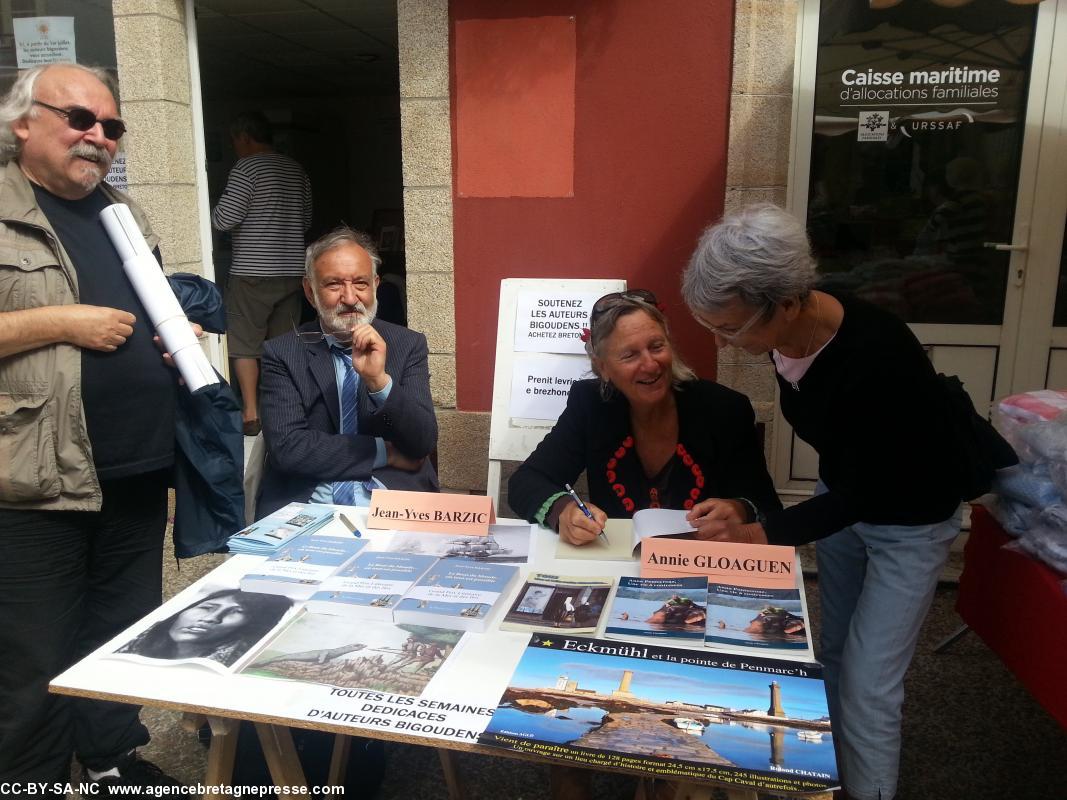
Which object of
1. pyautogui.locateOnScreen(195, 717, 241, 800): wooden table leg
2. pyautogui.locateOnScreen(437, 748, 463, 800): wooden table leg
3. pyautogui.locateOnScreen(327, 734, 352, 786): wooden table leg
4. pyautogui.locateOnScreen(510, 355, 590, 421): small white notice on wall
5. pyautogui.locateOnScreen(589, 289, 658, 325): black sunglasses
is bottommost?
pyautogui.locateOnScreen(437, 748, 463, 800): wooden table leg

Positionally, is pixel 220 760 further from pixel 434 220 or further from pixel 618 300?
pixel 434 220

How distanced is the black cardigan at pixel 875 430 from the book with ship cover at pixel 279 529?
1.14 metres

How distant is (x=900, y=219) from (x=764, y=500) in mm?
2281

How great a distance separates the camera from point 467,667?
1386 millimetres

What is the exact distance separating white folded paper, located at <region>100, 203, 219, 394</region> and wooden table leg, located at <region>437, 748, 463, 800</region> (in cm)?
116

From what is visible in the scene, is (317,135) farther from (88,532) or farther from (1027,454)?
(1027,454)

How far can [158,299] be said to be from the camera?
194cm

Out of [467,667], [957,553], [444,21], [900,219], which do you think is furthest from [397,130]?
[467,667]

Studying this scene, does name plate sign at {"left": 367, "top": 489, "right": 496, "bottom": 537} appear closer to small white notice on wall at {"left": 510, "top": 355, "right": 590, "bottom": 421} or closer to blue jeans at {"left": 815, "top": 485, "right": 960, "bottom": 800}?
blue jeans at {"left": 815, "top": 485, "right": 960, "bottom": 800}

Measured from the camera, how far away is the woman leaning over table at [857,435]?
168 cm

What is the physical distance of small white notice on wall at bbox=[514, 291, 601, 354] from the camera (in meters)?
3.11

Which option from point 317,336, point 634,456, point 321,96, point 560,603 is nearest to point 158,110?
point 317,336

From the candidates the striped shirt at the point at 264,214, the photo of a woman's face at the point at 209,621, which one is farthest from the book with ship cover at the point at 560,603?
the striped shirt at the point at 264,214

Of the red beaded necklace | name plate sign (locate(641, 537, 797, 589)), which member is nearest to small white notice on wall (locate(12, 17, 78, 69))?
the red beaded necklace
